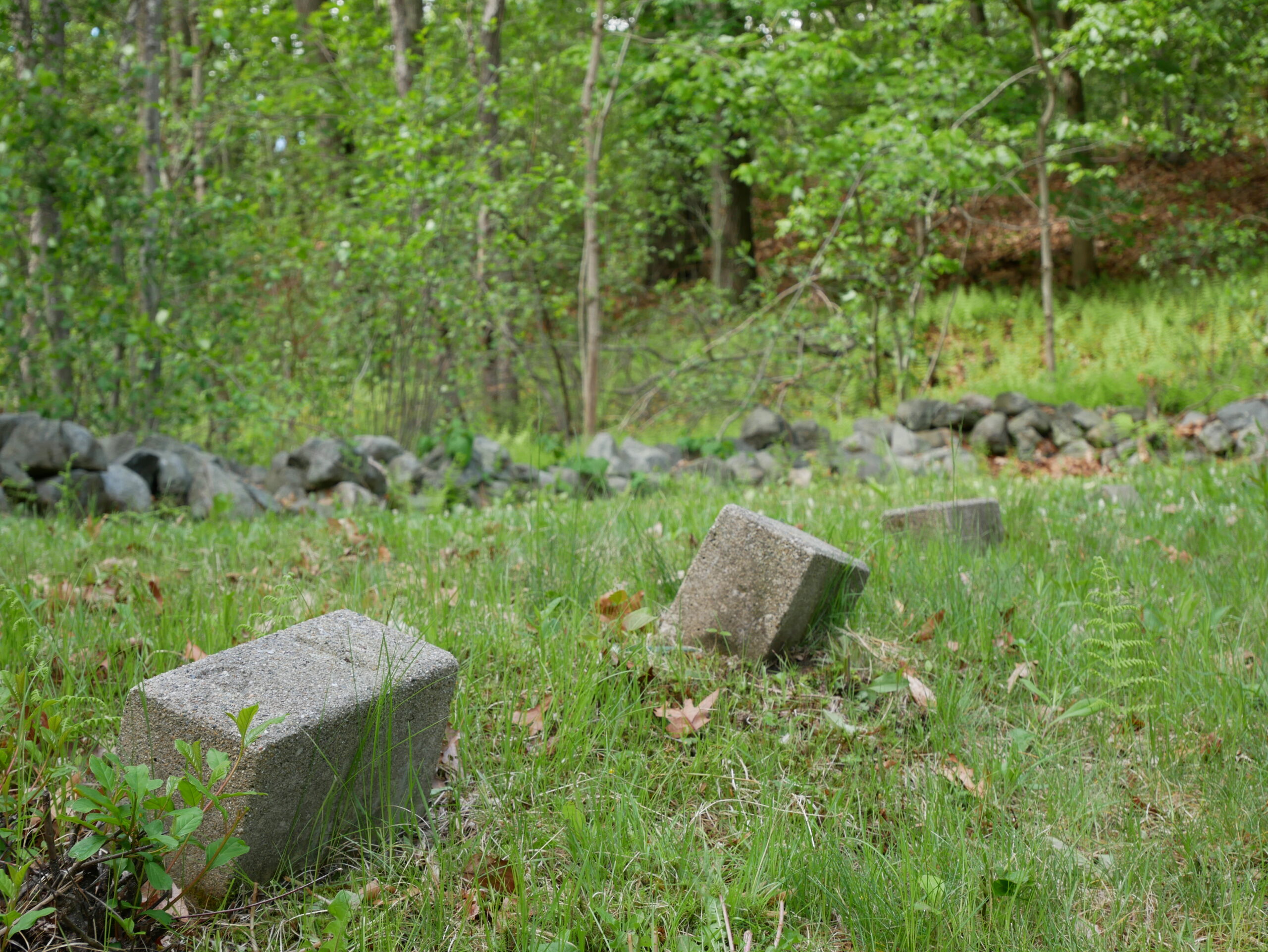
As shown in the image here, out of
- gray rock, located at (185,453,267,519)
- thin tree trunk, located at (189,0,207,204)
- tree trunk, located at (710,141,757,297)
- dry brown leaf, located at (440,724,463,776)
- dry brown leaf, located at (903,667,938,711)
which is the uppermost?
thin tree trunk, located at (189,0,207,204)

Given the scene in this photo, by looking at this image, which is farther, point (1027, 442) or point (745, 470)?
point (1027, 442)

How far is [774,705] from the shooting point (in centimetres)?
236

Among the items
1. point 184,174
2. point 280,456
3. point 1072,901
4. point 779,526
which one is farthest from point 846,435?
point 1072,901

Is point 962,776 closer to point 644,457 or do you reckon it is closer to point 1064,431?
point 644,457

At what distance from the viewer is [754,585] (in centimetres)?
247

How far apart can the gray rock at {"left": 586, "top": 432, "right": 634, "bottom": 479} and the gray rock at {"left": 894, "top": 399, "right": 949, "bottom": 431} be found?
10.1ft

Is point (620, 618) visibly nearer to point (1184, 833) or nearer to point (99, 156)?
point (1184, 833)

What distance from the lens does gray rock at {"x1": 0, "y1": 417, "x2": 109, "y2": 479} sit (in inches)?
209

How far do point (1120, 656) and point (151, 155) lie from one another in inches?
276

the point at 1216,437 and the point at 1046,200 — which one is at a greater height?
the point at 1046,200

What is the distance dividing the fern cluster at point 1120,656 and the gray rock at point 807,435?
20.4 feet

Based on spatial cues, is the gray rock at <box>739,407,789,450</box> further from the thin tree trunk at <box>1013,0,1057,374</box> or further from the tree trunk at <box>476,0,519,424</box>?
the thin tree trunk at <box>1013,0,1057,374</box>

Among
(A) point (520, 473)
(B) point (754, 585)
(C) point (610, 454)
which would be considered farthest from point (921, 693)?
(A) point (520, 473)

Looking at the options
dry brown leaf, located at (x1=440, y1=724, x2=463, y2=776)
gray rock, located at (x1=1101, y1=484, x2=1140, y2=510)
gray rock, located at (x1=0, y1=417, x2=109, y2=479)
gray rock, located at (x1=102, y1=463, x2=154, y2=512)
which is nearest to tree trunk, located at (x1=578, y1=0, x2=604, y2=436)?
gray rock, located at (x1=102, y1=463, x2=154, y2=512)
